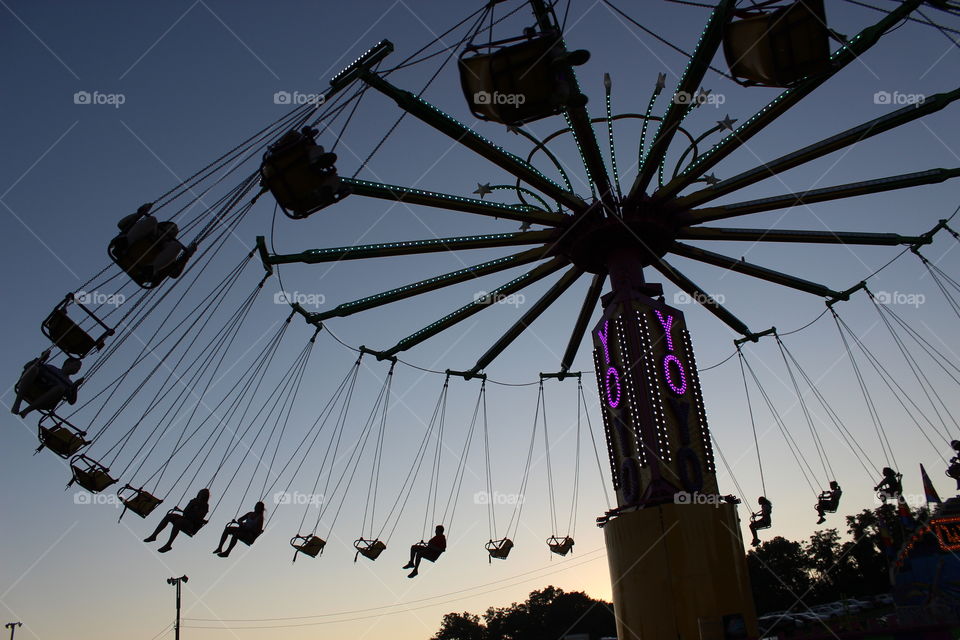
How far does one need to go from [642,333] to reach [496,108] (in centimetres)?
514

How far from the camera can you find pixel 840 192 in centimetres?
1229

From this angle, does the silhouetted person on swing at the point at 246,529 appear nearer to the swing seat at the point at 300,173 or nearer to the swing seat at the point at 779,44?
the swing seat at the point at 300,173

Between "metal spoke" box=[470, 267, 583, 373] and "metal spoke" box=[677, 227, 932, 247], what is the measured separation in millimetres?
2440

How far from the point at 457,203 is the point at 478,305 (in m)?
2.80

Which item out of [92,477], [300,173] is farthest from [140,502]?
[300,173]

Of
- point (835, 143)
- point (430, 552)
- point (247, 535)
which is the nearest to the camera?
point (835, 143)

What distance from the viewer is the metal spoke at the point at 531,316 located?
47.1 ft

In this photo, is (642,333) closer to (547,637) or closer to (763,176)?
(763,176)

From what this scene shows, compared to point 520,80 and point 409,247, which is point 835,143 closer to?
point 520,80

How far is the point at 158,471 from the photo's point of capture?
13031mm

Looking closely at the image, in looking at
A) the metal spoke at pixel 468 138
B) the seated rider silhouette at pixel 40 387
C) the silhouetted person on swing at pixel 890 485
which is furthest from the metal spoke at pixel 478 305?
the silhouetted person on swing at pixel 890 485

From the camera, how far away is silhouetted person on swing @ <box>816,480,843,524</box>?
1482 centimetres

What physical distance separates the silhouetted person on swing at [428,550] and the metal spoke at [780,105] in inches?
335

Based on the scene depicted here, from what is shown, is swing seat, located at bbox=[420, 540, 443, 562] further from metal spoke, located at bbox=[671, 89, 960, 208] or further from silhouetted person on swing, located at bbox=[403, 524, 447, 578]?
metal spoke, located at bbox=[671, 89, 960, 208]
